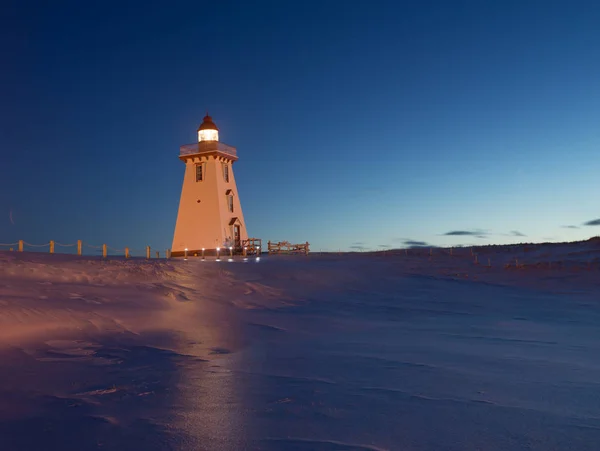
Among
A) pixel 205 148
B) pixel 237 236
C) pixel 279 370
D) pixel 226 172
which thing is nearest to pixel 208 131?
pixel 205 148

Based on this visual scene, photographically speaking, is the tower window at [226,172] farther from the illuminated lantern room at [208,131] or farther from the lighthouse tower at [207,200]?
the illuminated lantern room at [208,131]

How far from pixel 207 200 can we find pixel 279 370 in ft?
112

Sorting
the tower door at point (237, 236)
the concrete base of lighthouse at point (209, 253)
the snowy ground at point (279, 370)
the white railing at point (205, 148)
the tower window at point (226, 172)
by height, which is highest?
the white railing at point (205, 148)

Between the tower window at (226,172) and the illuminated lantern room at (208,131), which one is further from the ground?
the illuminated lantern room at (208,131)

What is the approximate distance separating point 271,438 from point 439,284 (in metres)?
16.7

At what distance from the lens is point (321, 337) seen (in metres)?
8.07

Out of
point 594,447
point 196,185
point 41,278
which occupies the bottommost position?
point 594,447

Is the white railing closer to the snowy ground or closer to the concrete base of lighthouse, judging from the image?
the concrete base of lighthouse

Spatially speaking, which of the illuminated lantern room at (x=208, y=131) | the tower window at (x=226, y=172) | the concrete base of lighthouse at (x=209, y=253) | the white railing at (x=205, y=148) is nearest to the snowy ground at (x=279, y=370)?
the concrete base of lighthouse at (x=209, y=253)

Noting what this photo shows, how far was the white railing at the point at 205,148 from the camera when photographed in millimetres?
38969

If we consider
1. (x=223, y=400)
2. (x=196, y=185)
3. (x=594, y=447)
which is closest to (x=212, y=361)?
(x=223, y=400)

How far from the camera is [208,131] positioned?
132 feet

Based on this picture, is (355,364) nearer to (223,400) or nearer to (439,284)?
(223,400)

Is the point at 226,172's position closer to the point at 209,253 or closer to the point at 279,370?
the point at 209,253
